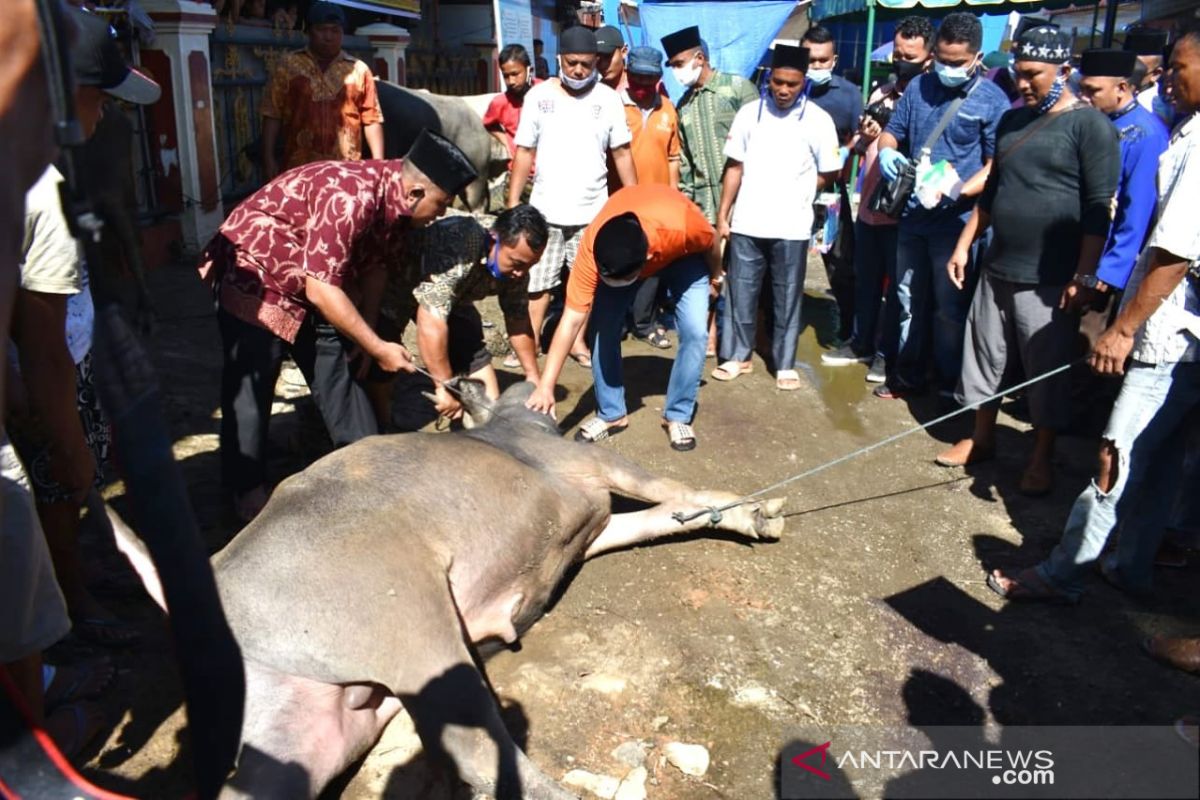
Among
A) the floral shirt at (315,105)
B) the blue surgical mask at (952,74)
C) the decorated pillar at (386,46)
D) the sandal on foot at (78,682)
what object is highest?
the decorated pillar at (386,46)

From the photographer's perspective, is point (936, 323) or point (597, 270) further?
point (936, 323)

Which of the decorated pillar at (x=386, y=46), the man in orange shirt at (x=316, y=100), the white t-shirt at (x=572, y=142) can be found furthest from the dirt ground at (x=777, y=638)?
the decorated pillar at (x=386, y=46)

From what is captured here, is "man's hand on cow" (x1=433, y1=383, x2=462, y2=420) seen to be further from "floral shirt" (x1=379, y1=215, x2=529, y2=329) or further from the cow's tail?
the cow's tail

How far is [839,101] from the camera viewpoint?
282 inches

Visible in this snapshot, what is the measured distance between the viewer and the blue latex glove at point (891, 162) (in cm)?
575

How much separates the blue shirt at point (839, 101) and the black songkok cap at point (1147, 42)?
1.81m

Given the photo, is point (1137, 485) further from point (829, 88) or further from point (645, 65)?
point (829, 88)

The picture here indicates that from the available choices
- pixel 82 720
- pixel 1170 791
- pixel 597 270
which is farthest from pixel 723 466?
pixel 1170 791

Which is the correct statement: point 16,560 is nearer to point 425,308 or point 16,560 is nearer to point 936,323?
→ point 425,308

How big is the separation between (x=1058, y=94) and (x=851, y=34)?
49.2ft

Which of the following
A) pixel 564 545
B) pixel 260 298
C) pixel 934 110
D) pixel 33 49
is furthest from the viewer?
pixel 934 110

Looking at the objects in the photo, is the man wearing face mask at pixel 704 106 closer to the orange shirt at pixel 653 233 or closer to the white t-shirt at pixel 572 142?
the white t-shirt at pixel 572 142

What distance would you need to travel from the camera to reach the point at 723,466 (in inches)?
205

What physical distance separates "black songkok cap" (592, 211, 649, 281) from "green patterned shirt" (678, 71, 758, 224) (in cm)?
206
